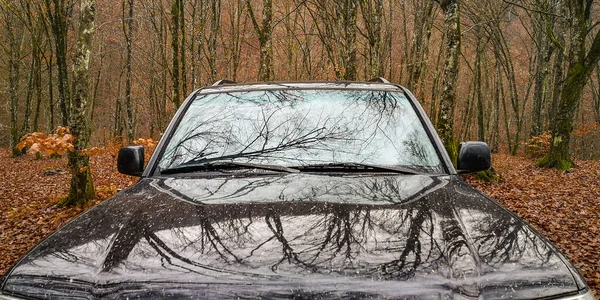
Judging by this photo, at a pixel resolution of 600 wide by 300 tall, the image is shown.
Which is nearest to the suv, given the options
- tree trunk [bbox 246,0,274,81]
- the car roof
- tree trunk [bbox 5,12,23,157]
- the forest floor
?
the car roof

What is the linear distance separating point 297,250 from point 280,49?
125 feet

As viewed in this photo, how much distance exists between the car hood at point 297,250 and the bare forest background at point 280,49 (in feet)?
24.3

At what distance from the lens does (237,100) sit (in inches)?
128

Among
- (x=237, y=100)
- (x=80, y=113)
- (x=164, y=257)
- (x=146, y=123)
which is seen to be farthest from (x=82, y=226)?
(x=146, y=123)

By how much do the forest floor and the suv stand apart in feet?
12.7

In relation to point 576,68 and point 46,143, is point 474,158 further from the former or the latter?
point 576,68

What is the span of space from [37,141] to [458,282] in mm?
7141

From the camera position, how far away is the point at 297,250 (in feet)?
5.41

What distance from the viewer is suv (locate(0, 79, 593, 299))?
152 centimetres

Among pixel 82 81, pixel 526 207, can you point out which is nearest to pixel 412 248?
pixel 82 81

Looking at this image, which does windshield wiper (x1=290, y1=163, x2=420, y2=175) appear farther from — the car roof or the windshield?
the car roof

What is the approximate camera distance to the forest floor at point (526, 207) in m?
6.68

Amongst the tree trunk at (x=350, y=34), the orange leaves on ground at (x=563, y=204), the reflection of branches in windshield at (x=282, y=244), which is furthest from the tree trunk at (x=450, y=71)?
the reflection of branches in windshield at (x=282, y=244)

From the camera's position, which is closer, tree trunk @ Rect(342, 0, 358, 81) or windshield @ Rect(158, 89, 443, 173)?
windshield @ Rect(158, 89, 443, 173)
